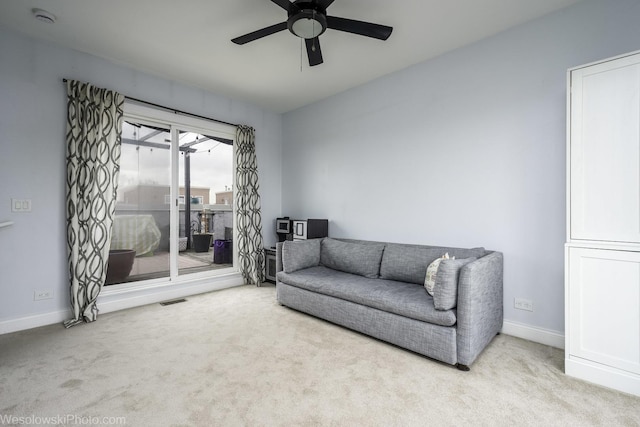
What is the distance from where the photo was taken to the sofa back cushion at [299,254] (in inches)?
133

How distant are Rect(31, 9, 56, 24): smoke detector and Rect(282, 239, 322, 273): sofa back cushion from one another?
2.94 metres

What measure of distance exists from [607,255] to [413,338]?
4.48ft

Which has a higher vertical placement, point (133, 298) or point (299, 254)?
point (299, 254)

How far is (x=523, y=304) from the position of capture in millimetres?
2555

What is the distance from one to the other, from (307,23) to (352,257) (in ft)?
7.64

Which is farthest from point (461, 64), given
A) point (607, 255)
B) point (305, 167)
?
point (305, 167)

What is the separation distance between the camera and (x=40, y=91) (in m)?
2.83

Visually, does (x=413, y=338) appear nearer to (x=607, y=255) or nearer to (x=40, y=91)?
(x=607, y=255)

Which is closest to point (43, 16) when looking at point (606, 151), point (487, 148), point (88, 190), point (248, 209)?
point (88, 190)

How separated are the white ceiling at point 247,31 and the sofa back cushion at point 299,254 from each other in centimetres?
209

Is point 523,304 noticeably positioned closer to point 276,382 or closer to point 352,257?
point 352,257

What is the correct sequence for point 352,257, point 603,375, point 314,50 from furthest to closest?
point 352,257 → point 314,50 → point 603,375

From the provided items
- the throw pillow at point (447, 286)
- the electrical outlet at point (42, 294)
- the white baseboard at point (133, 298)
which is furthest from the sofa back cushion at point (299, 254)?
the electrical outlet at point (42, 294)

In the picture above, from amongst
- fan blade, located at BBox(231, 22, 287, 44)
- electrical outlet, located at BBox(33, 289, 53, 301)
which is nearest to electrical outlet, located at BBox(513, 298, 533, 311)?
fan blade, located at BBox(231, 22, 287, 44)
